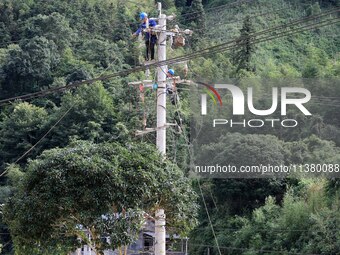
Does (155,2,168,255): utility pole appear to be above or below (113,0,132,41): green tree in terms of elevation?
below

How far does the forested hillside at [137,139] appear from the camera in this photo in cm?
1927

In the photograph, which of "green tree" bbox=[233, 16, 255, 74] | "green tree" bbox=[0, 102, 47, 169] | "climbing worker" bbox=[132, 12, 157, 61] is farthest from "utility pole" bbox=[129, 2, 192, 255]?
"green tree" bbox=[233, 16, 255, 74]

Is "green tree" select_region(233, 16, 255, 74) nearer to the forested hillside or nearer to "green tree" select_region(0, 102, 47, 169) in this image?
the forested hillside

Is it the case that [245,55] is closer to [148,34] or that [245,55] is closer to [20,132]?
[20,132]

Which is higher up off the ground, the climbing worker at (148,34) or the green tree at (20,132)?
the green tree at (20,132)

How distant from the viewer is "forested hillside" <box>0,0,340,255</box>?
19.3 m

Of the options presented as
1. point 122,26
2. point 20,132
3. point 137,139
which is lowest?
point 137,139

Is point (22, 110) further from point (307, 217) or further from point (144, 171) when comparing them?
point (144, 171)

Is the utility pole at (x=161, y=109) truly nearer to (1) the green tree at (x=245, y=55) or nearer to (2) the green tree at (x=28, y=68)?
(1) the green tree at (x=245, y=55)

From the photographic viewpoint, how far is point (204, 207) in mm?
41875

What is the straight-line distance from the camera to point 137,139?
40969 millimetres

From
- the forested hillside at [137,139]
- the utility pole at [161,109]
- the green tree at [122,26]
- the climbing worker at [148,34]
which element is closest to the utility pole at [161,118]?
the utility pole at [161,109]

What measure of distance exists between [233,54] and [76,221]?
40175mm

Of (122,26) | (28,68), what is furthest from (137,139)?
(122,26)
